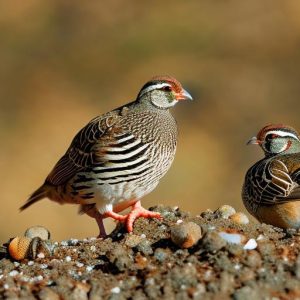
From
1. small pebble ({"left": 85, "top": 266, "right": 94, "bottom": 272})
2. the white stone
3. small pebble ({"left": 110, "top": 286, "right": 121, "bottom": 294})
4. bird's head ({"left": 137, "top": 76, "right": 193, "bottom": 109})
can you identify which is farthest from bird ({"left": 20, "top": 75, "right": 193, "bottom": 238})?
small pebble ({"left": 110, "top": 286, "right": 121, "bottom": 294})

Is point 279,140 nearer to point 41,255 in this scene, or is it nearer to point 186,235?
point 186,235

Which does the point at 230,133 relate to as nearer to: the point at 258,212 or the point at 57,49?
the point at 57,49

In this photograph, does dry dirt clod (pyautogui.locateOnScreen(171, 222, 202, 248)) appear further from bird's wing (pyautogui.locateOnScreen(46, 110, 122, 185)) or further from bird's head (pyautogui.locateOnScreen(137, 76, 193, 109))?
bird's head (pyautogui.locateOnScreen(137, 76, 193, 109))

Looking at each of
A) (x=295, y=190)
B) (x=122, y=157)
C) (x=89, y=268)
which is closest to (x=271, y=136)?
(x=295, y=190)

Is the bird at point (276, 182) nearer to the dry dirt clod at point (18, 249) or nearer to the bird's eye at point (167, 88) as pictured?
the bird's eye at point (167, 88)

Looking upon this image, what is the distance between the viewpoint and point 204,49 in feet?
101

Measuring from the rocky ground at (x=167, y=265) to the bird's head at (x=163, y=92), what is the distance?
229 cm

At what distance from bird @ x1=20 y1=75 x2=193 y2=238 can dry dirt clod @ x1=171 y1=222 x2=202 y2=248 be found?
61.0 inches

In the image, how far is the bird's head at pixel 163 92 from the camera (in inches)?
475

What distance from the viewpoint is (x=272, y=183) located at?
1142 centimetres

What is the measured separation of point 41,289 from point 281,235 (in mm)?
2557

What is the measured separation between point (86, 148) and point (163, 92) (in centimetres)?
119

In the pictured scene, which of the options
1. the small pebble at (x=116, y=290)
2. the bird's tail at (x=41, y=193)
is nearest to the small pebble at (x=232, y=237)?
the small pebble at (x=116, y=290)

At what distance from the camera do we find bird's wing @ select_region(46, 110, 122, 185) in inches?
462
